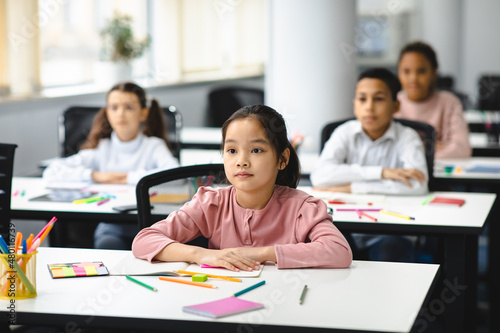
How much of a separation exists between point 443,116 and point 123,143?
205cm

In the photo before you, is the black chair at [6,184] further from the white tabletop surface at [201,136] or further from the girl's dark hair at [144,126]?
the white tabletop surface at [201,136]

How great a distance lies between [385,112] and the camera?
3.30 metres

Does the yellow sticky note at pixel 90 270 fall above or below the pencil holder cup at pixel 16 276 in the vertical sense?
below

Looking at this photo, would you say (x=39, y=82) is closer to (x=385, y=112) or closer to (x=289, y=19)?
(x=289, y=19)

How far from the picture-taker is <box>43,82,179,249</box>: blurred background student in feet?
11.6

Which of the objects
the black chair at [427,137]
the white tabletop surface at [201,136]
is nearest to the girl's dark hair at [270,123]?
the black chair at [427,137]

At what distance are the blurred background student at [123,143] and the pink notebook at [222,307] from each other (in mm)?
1866

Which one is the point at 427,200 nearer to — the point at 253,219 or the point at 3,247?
the point at 253,219

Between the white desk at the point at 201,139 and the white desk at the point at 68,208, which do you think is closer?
the white desk at the point at 68,208

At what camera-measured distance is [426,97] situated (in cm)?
456

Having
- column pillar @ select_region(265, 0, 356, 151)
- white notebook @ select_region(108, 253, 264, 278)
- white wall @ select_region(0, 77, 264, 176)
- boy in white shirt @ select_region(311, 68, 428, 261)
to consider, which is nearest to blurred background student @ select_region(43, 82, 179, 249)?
white wall @ select_region(0, 77, 264, 176)

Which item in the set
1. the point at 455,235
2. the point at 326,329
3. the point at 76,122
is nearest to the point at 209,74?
the point at 76,122

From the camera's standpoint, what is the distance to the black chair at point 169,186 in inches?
90.3

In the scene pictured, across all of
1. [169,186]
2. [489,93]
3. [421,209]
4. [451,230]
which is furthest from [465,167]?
[489,93]
